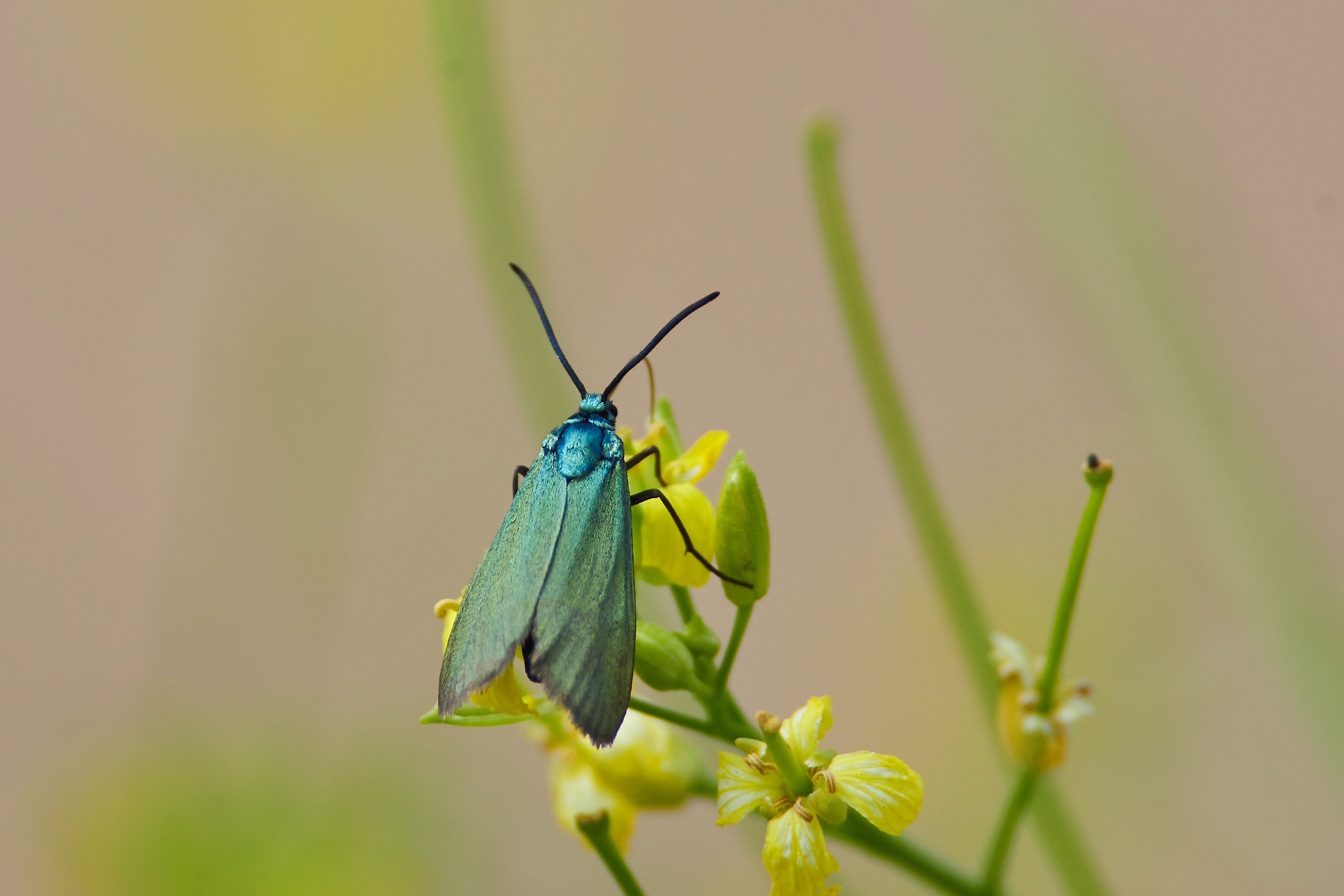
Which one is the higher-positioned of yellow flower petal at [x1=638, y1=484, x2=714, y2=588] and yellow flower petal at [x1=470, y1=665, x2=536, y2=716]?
yellow flower petal at [x1=638, y1=484, x2=714, y2=588]

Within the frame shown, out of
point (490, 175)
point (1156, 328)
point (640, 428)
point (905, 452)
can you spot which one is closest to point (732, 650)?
point (905, 452)

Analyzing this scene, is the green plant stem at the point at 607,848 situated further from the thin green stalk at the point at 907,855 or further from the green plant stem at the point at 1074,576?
the green plant stem at the point at 1074,576

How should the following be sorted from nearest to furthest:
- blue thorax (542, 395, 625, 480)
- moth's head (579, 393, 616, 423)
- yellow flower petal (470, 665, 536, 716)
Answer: yellow flower petal (470, 665, 536, 716), blue thorax (542, 395, 625, 480), moth's head (579, 393, 616, 423)

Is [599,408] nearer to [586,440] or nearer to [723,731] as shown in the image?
[586,440]

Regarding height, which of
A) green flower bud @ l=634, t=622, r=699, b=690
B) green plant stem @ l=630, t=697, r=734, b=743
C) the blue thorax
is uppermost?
the blue thorax

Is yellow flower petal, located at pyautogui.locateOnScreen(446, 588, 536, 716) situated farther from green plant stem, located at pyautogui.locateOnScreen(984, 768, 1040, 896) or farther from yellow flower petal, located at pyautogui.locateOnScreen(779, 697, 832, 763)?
green plant stem, located at pyautogui.locateOnScreen(984, 768, 1040, 896)

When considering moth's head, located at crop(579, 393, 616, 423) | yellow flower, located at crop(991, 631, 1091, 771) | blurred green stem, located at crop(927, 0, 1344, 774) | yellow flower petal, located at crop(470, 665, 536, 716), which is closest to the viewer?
yellow flower petal, located at crop(470, 665, 536, 716)

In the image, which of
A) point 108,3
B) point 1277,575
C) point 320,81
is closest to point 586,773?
point 1277,575

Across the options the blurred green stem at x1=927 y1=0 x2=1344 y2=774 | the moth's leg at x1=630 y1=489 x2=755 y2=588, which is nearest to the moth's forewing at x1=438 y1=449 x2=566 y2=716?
the moth's leg at x1=630 y1=489 x2=755 y2=588
